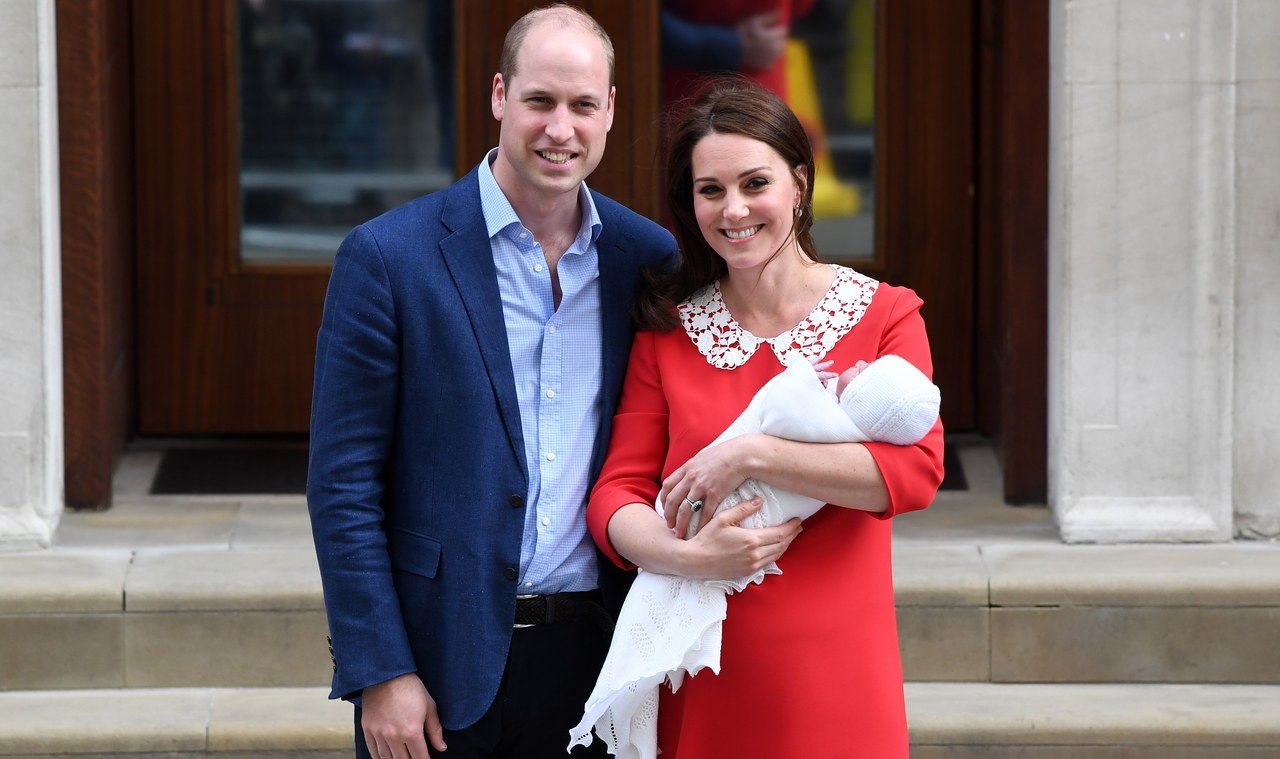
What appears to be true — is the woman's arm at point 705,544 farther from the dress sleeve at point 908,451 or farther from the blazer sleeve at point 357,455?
the blazer sleeve at point 357,455

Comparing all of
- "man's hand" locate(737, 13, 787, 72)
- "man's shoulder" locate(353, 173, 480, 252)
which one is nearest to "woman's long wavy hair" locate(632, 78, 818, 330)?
"man's shoulder" locate(353, 173, 480, 252)

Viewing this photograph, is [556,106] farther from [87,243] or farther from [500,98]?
[87,243]

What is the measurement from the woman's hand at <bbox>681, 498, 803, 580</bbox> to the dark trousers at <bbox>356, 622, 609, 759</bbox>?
0.32 m

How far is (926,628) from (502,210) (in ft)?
7.75

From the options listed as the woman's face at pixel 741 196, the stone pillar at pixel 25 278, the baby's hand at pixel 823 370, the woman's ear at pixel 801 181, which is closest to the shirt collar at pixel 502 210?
the woman's face at pixel 741 196

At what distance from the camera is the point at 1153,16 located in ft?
17.0

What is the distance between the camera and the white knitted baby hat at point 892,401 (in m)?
2.71

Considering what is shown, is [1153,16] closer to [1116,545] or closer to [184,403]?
[1116,545]

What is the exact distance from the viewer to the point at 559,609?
9.84ft

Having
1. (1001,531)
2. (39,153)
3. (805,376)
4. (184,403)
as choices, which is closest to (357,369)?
(805,376)

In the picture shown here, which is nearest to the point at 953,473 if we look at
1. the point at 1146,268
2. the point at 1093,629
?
the point at 1146,268

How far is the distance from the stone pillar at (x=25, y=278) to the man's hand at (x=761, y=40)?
2.37m

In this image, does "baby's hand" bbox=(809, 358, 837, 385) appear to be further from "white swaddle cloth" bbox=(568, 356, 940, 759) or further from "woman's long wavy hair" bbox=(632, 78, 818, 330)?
"woman's long wavy hair" bbox=(632, 78, 818, 330)

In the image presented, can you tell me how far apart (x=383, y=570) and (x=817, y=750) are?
766 millimetres
